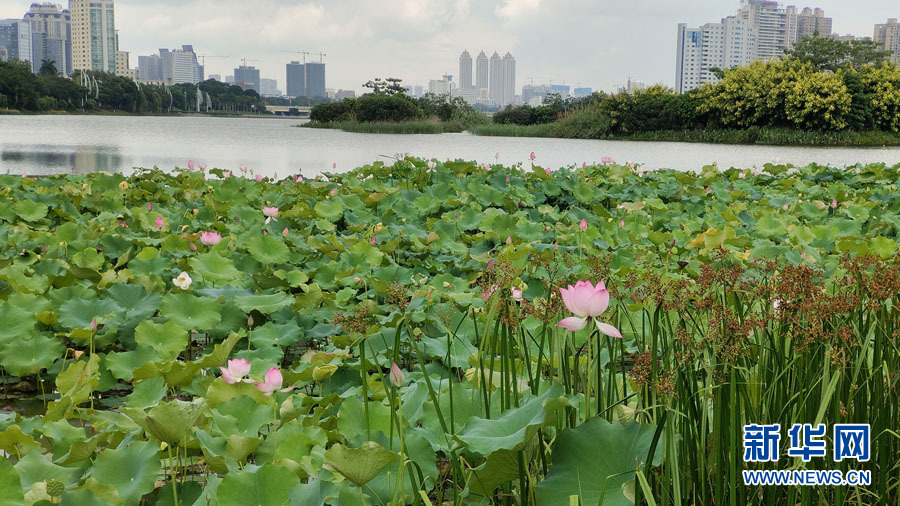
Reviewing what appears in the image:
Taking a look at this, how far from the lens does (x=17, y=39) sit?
5571 inches

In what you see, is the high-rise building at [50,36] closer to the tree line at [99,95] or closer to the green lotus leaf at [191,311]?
the tree line at [99,95]

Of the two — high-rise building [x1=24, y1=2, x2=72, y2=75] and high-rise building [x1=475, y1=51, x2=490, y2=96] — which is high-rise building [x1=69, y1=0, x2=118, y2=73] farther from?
high-rise building [x1=475, y1=51, x2=490, y2=96]

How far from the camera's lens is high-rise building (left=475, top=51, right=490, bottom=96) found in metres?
118

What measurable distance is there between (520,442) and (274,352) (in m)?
0.91

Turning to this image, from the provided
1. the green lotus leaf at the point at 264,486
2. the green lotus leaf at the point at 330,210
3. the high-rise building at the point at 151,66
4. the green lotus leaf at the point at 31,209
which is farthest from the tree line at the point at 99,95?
the high-rise building at the point at 151,66

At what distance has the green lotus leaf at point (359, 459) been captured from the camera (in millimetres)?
847

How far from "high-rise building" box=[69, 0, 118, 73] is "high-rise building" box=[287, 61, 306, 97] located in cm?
2594

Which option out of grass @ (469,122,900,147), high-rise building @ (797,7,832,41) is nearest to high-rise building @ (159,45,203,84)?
high-rise building @ (797,7,832,41)

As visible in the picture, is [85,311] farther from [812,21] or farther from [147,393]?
[812,21]

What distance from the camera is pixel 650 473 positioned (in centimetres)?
89

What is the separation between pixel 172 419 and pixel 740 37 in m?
107

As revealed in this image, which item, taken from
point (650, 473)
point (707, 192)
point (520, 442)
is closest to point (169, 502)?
point (520, 442)

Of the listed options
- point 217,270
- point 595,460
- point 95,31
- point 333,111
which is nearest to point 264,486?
point 595,460

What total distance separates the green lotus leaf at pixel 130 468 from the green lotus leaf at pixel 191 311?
0.76 m
